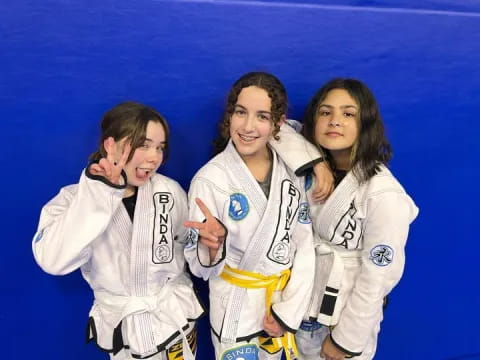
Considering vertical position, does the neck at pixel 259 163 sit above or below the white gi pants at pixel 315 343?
above

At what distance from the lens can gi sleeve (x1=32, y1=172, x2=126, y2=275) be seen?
1149mm

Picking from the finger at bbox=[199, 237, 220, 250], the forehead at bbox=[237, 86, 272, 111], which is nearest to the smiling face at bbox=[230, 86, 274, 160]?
the forehead at bbox=[237, 86, 272, 111]

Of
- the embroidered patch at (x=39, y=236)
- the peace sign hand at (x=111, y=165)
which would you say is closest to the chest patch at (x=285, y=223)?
the peace sign hand at (x=111, y=165)

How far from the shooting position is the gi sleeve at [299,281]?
144cm

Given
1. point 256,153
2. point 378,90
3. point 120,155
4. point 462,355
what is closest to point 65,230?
point 120,155

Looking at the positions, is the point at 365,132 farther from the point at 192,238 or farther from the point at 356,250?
the point at 192,238

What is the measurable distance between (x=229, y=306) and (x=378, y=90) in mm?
1102

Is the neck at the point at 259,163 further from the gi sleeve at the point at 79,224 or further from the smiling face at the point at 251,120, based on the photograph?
the gi sleeve at the point at 79,224

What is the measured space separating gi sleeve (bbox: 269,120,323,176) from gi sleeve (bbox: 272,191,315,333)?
0.13m

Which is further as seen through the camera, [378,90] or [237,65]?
[378,90]

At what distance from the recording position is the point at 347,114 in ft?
4.75

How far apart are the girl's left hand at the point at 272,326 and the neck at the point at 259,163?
0.52 meters

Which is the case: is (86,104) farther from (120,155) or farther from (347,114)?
(347,114)

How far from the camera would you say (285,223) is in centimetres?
142
